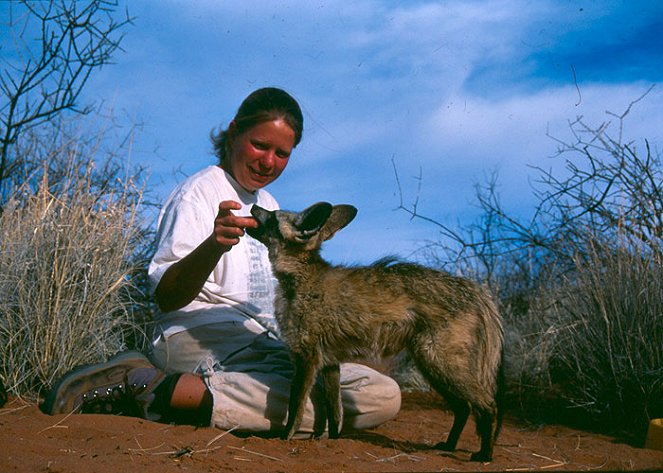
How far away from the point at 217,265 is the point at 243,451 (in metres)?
1.54

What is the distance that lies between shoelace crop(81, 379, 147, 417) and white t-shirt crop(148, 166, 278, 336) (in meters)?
0.50

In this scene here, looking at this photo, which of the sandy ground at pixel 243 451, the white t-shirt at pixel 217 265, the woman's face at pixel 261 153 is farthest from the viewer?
the woman's face at pixel 261 153

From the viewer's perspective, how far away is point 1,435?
361cm

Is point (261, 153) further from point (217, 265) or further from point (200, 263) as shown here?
point (200, 263)

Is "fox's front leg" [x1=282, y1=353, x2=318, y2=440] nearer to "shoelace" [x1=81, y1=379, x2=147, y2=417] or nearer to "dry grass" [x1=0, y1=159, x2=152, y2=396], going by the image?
"shoelace" [x1=81, y1=379, x2=147, y2=417]

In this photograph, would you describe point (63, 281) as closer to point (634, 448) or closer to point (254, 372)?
point (254, 372)

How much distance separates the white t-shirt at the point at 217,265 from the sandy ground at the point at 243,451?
879 millimetres

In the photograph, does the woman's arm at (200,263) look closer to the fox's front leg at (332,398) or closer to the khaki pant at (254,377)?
the khaki pant at (254,377)

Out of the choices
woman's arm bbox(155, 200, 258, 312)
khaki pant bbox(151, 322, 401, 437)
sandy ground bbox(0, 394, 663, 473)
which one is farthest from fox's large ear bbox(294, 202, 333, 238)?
sandy ground bbox(0, 394, 663, 473)

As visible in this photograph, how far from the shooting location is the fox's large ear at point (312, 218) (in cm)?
399

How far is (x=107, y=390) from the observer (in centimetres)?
424

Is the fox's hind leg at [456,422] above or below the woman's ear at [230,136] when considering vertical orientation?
below

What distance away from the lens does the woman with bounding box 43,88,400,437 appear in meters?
4.18

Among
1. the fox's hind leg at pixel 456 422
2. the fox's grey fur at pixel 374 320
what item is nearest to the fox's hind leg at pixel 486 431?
the fox's grey fur at pixel 374 320
